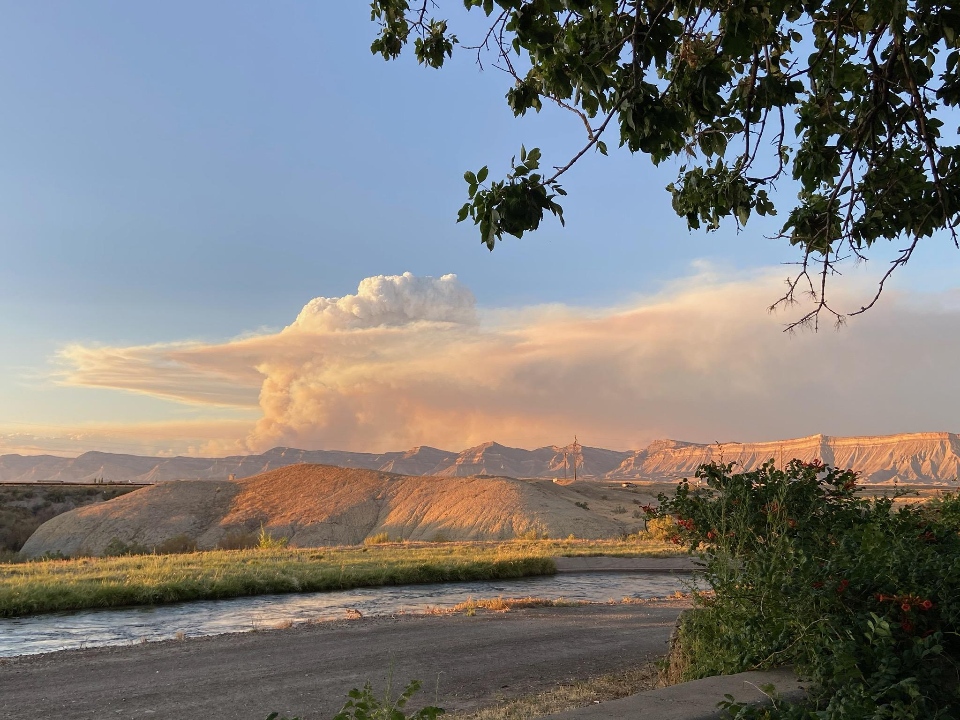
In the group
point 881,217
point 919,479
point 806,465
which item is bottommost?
point 919,479

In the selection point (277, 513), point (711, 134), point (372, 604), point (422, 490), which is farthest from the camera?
point (422, 490)

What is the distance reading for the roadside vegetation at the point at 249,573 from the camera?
20.0 m

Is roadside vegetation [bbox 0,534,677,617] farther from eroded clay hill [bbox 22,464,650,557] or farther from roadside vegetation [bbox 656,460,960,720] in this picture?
eroded clay hill [bbox 22,464,650,557]

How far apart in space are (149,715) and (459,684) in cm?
350

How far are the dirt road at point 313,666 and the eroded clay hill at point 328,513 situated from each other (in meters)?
35.3

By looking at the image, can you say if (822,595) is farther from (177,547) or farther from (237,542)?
(237,542)

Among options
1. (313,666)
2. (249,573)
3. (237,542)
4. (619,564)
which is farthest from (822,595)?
(237,542)

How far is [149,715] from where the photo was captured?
8.17 metres

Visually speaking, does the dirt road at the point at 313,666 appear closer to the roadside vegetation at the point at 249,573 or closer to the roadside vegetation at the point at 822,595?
the roadside vegetation at the point at 822,595

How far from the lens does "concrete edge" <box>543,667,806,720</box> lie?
538 centimetres

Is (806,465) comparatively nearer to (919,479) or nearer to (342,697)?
(342,697)

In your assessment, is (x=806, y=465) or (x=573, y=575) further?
(x=573, y=575)

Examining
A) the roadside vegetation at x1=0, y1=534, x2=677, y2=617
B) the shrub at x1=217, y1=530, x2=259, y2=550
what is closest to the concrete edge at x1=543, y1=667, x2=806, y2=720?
the roadside vegetation at x1=0, y1=534, x2=677, y2=617

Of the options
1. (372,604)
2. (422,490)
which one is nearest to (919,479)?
(422,490)
